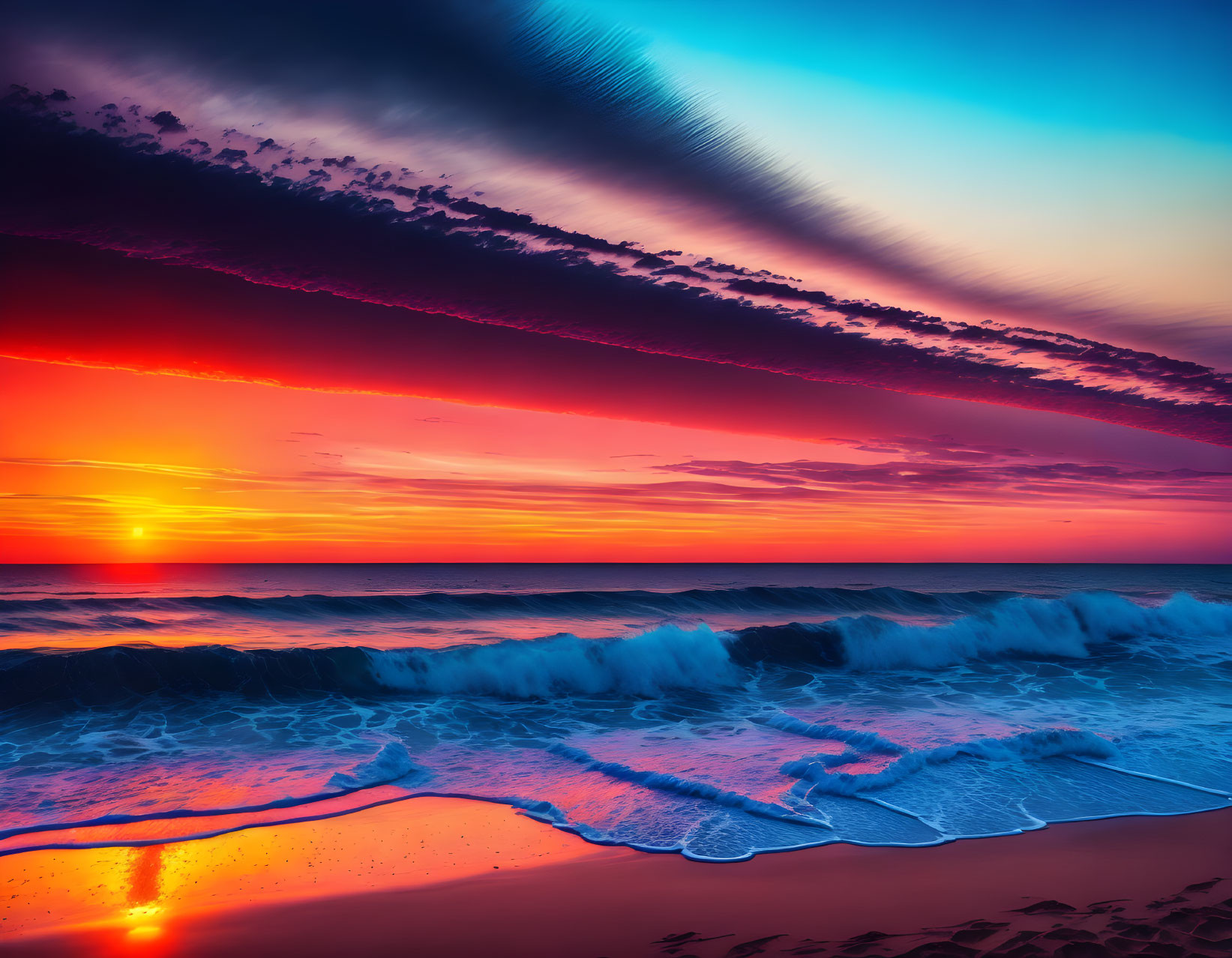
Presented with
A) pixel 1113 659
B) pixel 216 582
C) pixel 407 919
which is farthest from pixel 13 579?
pixel 1113 659

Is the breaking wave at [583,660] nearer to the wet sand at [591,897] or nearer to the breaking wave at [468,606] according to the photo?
the breaking wave at [468,606]

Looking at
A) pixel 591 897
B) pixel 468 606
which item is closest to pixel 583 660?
pixel 591 897

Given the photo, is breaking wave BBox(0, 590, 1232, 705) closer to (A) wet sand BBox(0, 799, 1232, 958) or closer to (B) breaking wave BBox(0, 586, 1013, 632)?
(B) breaking wave BBox(0, 586, 1013, 632)

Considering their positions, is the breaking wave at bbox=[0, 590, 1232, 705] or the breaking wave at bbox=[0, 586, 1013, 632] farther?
the breaking wave at bbox=[0, 586, 1013, 632]

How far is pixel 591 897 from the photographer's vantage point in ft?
18.3

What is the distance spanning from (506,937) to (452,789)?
3.63m

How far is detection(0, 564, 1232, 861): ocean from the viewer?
24.8ft

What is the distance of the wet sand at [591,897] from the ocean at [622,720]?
0.49 m

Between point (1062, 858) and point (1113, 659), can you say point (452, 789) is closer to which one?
point (1062, 858)

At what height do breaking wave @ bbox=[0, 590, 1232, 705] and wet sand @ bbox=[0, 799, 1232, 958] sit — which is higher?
wet sand @ bbox=[0, 799, 1232, 958]

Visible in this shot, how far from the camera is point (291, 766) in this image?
9195 millimetres

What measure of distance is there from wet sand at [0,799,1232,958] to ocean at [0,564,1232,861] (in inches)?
19.1

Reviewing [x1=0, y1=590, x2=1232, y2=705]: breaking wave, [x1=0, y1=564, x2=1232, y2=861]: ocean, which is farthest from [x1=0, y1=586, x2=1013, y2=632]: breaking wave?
[x1=0, y1=590, x2=1232, y2=705]: breaking wave

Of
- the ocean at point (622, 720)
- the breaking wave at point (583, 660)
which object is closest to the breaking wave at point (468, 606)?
the ocean at point (622, 720)
